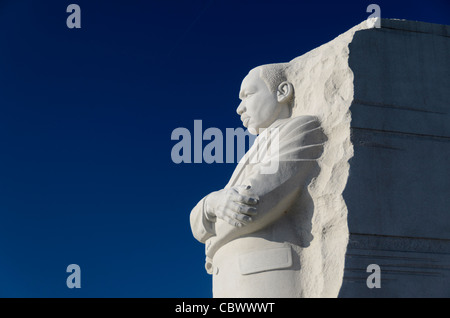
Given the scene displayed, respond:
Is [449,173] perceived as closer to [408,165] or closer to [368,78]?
[408,165]

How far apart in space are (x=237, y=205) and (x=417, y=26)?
2531 millimetres

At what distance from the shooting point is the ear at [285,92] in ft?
23.8

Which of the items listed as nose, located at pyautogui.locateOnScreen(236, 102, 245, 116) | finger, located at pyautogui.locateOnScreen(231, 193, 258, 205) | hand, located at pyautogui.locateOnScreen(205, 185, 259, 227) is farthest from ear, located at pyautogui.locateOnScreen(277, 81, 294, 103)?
finger, located at pyautogui.locateOnScreen(231, 193, 258, 205)

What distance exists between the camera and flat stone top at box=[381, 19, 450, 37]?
6.89 meters

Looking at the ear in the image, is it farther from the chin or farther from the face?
the chin

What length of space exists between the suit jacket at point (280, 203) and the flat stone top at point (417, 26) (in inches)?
46.6

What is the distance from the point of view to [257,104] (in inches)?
289

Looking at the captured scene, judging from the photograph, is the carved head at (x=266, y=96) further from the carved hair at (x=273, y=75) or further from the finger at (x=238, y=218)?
the finger at (x=238, y=218)

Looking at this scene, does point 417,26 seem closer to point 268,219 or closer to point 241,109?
point 241,109

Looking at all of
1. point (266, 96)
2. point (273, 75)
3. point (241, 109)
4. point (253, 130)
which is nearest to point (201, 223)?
point (253, 130)
